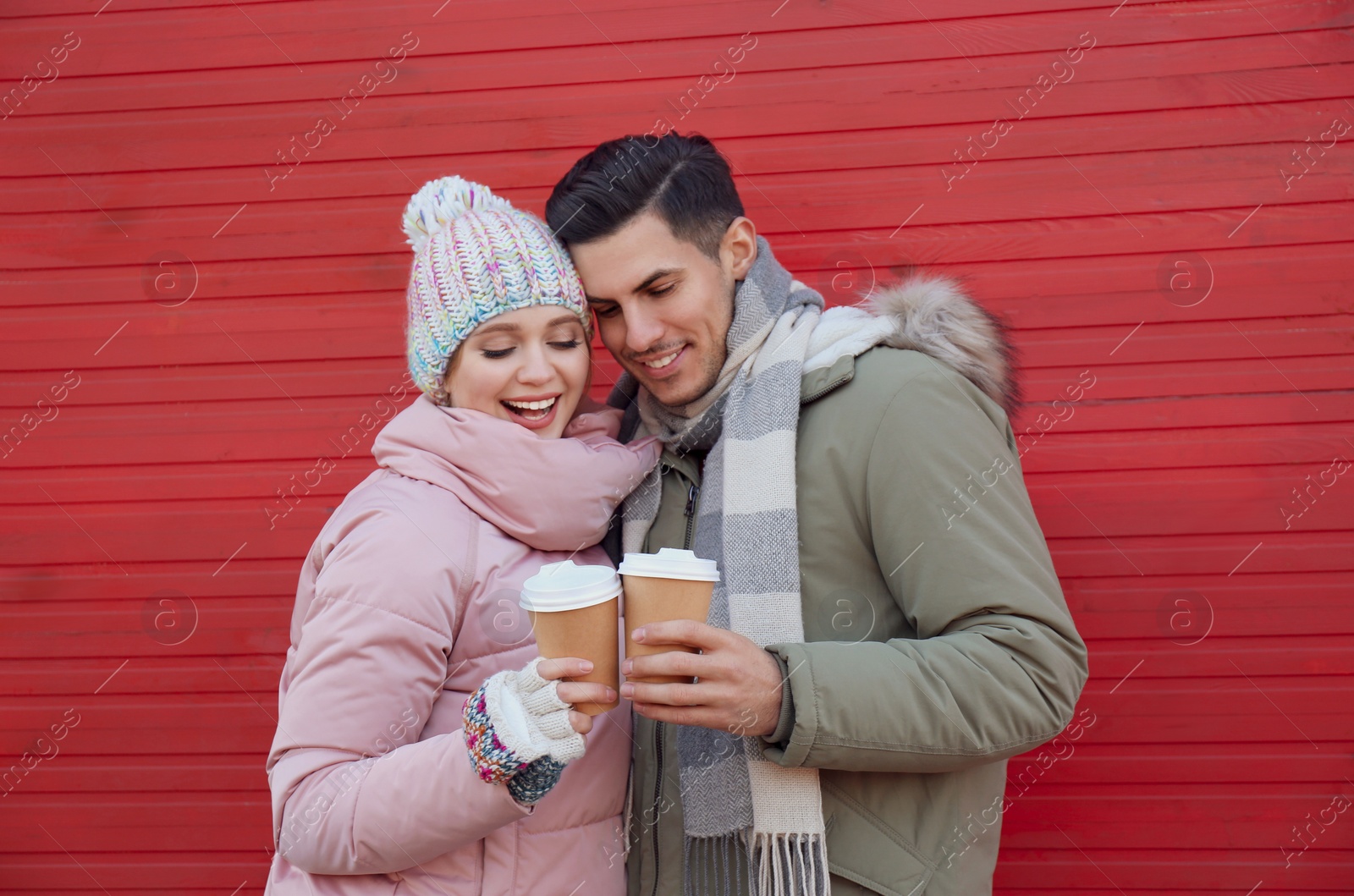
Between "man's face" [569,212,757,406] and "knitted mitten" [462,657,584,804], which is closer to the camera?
"knitted mitten" [462,657,584,804]

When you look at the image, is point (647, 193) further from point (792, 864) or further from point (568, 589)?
point (792, 864)

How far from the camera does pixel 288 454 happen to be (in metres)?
3.73

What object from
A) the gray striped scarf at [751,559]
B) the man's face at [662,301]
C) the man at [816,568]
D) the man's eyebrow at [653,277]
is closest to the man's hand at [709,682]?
the man at [816,568]

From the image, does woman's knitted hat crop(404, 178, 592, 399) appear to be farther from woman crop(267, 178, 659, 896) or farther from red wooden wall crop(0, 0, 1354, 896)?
red wooden wall crop(0, 0, 1354, 896)

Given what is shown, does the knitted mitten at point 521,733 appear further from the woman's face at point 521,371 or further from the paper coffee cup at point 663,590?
the woman's face at point 521,371

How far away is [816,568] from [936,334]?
0.68 meters

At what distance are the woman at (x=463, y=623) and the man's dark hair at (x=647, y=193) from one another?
0.41ft

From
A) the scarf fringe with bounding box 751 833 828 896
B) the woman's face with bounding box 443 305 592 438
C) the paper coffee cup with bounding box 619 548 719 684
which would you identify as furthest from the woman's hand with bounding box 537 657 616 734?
the woman's face with bounding box 443 305 592 438

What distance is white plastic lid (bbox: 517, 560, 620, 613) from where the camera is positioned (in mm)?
1592

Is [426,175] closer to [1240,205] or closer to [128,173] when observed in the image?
[128,173]

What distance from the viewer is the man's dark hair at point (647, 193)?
7.95ft

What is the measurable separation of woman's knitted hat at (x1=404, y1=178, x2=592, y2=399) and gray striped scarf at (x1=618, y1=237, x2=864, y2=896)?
1.53ft

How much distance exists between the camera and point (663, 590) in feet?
5.51

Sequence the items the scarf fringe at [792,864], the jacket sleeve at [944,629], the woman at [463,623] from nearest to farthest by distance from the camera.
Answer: the woman at [463,623] < the jacket sleeve at [944,629] < the scarf fringe at [792,864]
